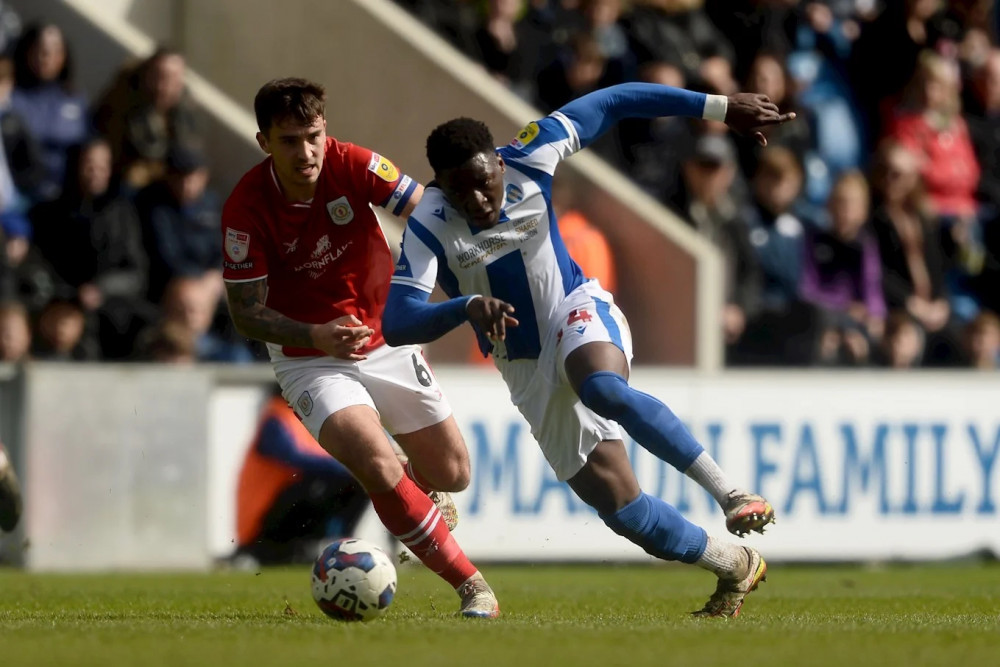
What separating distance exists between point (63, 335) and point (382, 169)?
4874 mm

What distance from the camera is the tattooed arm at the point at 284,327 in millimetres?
7289

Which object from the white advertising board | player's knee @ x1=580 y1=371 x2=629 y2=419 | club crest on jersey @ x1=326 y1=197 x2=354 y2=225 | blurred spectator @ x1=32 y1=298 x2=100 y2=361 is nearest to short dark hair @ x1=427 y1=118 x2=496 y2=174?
club crest on jersey @ x1=326 y1=197 x2=354 y2=225

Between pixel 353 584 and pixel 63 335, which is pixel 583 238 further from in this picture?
pixel 353 584

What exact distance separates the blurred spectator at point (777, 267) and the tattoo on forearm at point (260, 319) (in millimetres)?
6459

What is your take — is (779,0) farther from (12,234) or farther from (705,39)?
(12,234)

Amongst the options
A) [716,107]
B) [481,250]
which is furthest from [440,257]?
[716,107]

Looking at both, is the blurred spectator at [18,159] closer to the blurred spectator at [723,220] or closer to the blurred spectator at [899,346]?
the blurred spectator at [723,220]

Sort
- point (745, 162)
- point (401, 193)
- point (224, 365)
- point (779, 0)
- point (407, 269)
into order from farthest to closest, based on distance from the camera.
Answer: point (779, 0)
point (745, 162)
point (224, 365)
point (401, 193)
point (407, 269)

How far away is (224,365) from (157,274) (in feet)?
3.49

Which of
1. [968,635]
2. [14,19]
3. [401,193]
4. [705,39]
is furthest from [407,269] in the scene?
[705,39]

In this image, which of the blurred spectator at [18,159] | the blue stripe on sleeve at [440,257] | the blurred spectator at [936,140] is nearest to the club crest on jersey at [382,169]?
the blue stripe on sleeve at [440,257]

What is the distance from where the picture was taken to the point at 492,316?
672cm

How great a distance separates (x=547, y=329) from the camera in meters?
7.70

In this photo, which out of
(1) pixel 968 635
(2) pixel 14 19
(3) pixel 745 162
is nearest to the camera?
(1) pixel 968 635
